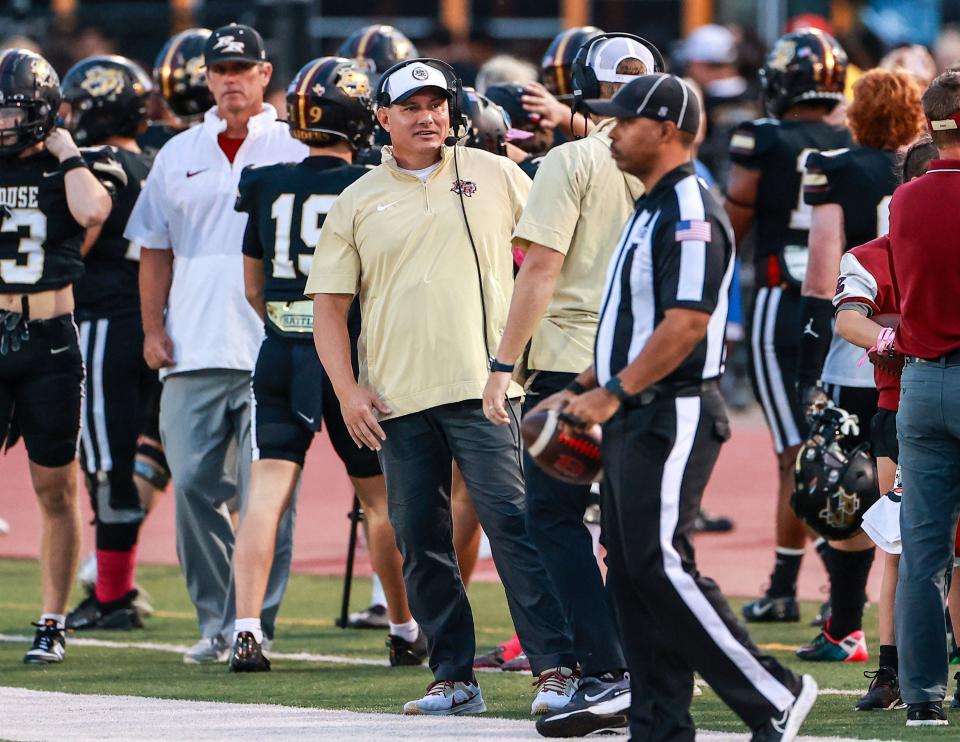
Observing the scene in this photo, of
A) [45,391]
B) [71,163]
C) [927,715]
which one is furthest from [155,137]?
[927,715]

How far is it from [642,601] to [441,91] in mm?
2145

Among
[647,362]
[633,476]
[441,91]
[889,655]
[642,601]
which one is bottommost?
[889,655]

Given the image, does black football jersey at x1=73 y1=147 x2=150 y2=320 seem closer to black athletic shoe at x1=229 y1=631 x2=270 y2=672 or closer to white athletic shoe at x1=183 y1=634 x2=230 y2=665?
white athletic shoe at x1=183 y1=634 x2=230 y2=665

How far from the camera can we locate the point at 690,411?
5281 millimetres

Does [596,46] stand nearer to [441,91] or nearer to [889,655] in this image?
[441,91]

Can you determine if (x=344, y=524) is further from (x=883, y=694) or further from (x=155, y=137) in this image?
(x=883, y=694)

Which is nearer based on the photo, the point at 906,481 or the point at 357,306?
the point at 906,481

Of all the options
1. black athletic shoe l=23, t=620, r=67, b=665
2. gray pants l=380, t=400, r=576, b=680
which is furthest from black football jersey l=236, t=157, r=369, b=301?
black athletic shoe l=23, t=620, r=67, b=665

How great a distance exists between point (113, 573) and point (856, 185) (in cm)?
382

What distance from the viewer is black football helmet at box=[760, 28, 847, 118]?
9.09 metres

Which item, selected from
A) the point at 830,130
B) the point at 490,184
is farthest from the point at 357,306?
the point at 830,130

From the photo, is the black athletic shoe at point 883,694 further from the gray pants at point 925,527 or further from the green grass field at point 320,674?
the gray pants at point 925,527

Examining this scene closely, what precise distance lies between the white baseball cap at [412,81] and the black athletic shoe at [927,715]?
2.53 meters

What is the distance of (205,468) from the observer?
823cm
